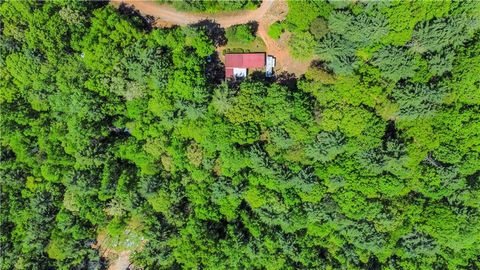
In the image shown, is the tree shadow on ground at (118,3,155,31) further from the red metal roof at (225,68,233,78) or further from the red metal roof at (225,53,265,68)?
the red metal roof at (225,68,233,78)

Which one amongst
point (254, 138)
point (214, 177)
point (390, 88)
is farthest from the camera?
point (214, 177)

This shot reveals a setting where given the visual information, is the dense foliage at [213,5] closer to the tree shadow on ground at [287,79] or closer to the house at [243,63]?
the house at [243,63]

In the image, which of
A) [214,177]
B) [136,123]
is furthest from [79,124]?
[214,177]

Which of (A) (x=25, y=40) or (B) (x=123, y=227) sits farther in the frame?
(B) (x=123, y=227)

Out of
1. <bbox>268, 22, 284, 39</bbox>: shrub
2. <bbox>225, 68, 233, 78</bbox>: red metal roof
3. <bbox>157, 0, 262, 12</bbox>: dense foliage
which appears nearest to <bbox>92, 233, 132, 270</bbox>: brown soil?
<bbox>225, 68, 233, 78</bbox>: red metal roof

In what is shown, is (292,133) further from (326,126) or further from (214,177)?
(214,177)

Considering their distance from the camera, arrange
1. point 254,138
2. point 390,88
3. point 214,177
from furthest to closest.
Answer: point 214,177 → point 254,138 → point 390,88
